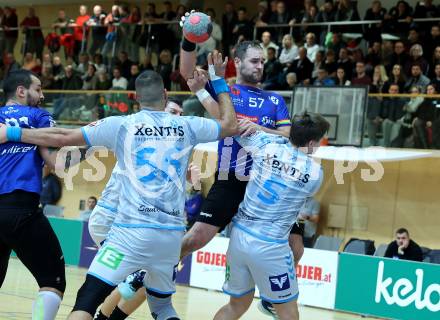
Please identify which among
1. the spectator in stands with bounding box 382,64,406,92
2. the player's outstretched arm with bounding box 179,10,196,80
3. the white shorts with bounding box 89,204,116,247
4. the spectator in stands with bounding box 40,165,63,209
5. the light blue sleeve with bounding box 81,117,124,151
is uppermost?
the player's outstretched arm with bounding box 179,10,196,80

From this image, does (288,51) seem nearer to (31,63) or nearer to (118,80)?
(118,80)

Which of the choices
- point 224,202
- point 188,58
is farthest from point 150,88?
point 224,202

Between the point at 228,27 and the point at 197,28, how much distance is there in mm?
13463

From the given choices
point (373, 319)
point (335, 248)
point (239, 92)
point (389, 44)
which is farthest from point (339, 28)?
point (239, 92)

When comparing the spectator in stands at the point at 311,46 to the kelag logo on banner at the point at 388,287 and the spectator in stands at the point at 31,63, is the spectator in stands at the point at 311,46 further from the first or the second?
the spectator in stands at the point at 31,63

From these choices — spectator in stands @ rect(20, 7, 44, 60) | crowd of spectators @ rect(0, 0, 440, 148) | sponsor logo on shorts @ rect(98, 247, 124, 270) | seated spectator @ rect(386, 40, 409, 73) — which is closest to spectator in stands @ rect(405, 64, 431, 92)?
crowd of spectators @ rect(0, 0, 440, 148)

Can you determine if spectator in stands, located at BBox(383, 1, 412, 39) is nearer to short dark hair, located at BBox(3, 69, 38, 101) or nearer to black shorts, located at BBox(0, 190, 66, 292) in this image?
short dark hair, located at BBox(3, 69, 38, 101)

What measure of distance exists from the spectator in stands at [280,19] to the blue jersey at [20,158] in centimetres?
1274

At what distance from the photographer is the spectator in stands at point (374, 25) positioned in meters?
17.6

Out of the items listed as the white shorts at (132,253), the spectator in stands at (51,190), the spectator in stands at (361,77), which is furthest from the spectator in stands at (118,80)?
the white shorts at (132,253)

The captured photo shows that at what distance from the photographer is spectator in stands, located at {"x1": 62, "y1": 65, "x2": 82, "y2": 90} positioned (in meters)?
20.8

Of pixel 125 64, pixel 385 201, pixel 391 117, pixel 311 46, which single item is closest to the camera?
pixel 391 117

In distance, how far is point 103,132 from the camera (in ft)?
20.1

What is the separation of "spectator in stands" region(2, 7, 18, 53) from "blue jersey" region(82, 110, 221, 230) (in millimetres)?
18435
